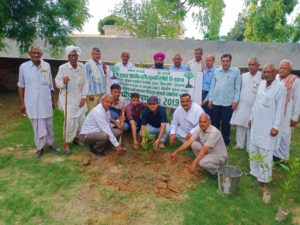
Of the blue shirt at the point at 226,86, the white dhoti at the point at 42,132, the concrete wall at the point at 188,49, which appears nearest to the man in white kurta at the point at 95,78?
the white dhoti at the point at 42,132

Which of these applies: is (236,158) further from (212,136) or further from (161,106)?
(161,106)

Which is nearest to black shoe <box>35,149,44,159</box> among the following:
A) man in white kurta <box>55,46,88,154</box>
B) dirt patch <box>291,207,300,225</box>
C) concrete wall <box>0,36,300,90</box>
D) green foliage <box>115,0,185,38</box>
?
man in white kurta <box>55,46,88,154</box>

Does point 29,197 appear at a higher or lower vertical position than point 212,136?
lower

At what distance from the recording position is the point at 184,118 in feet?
18.2

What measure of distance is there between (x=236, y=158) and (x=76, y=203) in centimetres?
318

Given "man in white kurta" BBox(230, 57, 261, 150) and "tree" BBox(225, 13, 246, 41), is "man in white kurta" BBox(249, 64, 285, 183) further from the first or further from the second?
"tree" BBox(225, 13, 246, 41)

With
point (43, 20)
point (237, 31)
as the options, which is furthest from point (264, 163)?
point (237, 31)

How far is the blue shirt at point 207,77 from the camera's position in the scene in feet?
20.2

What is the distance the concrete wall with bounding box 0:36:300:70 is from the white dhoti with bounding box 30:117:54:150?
7654 millimetres

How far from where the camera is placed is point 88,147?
5777 millimetres

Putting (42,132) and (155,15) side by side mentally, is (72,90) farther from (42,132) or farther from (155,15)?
(155,15)

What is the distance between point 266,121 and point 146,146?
6.42 ft

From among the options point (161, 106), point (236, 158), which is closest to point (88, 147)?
point (161, 106)

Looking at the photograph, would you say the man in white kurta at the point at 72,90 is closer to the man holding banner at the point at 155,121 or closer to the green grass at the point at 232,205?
the man holding banner at the point at 155,121
